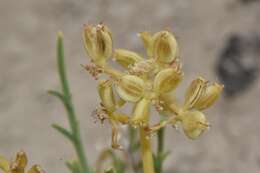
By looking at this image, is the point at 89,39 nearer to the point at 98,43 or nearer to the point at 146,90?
the point at 98,43

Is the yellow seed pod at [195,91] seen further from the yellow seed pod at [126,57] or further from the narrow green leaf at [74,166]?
the narrow green leaf at [74,166]

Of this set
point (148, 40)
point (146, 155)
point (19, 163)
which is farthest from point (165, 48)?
point (19, 163)

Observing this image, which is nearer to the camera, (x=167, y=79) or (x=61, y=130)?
(x=167, y=79)

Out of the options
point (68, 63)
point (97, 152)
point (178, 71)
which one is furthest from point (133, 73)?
point (68, 63)

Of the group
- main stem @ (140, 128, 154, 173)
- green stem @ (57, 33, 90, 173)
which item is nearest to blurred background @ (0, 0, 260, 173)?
green stem @ (57, 33, 90, 173)

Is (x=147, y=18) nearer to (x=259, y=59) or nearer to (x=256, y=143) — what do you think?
(x=259, y=59)

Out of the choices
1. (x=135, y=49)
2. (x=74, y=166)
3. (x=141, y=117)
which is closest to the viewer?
(x=141, y=117)

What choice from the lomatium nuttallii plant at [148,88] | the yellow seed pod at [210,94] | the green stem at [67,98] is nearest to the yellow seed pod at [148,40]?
A: the lomatium nuttallii plant at [148,88]
